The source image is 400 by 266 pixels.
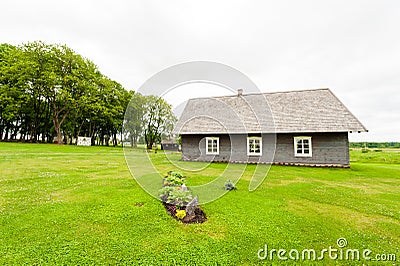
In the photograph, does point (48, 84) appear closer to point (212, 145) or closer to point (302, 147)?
point (212, 145)

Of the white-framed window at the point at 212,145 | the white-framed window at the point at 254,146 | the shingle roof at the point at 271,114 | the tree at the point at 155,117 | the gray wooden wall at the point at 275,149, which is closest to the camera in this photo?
the tree at the point at 155,117

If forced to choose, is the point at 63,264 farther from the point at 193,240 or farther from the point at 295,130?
the point at 295,130

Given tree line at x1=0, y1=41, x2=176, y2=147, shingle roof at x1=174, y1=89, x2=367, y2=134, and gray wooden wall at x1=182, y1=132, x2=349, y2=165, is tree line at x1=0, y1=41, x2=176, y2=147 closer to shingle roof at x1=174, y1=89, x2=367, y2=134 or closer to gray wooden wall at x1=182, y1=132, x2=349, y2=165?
shingle roof at x1=174, y1=89, x2=367, y2=134

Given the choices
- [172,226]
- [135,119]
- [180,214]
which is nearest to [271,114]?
[135,119]

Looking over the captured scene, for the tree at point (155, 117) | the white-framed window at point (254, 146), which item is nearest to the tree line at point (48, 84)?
the white-framed window at point (254, 146)

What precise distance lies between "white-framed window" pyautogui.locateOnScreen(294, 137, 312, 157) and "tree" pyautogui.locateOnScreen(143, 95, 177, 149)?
33.9ft

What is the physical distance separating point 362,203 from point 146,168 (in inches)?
318

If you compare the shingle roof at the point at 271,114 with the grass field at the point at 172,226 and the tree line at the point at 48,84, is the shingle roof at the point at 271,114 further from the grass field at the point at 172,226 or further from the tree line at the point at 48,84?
the tree line at the point at 48,84

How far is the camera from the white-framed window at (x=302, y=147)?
14.8 metres

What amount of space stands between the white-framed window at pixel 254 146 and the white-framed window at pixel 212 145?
8.59ft

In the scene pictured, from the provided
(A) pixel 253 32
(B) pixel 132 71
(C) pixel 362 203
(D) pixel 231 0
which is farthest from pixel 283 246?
Answer: (A) pixel 253 32

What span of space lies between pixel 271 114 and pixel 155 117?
11263 millimetres

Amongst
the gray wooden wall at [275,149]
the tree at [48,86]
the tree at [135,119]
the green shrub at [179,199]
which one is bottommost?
the green shrub at [179,199]

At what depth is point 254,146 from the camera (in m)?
15.9
